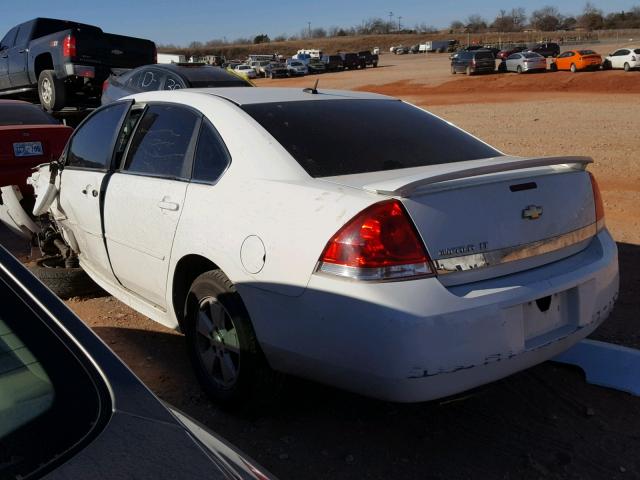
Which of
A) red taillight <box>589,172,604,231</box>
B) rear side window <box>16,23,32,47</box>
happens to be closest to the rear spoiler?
red taillight <box>589,172,604,231</box>

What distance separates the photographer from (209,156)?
12.0ft

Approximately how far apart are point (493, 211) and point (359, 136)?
109 centimetres

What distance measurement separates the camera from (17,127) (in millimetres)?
8094

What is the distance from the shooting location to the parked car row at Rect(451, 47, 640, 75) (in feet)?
130

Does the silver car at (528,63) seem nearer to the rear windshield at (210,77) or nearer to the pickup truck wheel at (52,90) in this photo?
the pickup truck wheel at (52,90)

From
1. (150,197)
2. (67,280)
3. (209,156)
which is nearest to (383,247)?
(209,156)

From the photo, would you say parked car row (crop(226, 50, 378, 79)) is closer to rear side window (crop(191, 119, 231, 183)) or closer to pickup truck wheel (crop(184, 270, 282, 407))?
rear side window (crop(191, 119, 231, 183))

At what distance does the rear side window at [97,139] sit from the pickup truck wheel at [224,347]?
4.84 feet

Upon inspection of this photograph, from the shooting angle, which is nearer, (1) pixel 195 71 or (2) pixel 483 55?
(1) pixel 195 71

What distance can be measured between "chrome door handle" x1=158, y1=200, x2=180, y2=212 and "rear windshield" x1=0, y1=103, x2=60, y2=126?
235 inches

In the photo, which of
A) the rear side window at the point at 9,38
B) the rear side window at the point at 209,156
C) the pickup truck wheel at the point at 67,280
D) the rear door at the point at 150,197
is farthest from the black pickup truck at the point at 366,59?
the rear side window at the point at 209,156

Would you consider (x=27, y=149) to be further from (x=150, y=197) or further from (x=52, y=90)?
(x=52, y=90)

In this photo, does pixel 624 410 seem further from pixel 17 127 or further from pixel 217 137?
pixel 17 127

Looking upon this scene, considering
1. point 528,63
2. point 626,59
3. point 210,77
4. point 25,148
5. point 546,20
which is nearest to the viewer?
point 25,148
